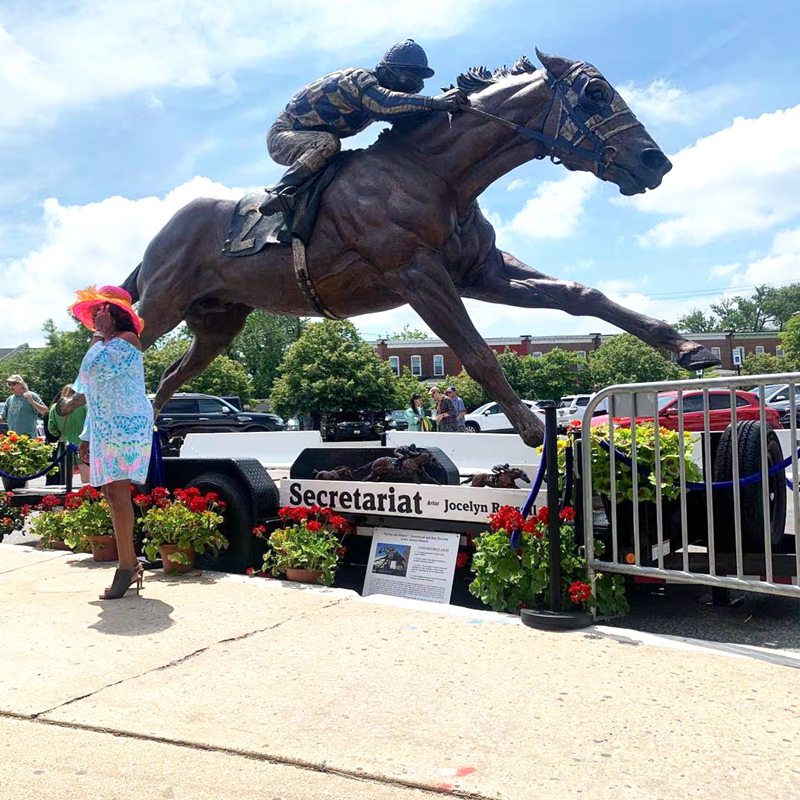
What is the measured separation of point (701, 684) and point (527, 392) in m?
57.1

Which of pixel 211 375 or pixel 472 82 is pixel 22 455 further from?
pixel 211 375

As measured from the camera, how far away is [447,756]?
8.64ft

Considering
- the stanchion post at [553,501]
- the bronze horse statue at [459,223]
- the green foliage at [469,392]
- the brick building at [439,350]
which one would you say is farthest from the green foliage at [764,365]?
the stanchion post at [553,501]

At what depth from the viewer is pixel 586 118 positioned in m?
5.36

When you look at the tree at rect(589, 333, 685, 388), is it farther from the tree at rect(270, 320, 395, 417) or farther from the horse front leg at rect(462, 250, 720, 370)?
the horse front leg at rect(462, 250, 720, 370)

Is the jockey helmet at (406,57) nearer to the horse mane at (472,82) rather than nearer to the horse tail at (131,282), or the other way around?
the horse mane at (472,82)

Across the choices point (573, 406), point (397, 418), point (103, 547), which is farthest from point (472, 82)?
point (397, 418)

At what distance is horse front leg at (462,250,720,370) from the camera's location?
521 cm

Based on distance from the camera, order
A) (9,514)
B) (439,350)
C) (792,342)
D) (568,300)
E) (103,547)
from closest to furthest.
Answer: (568,300) < (103,547) < (9,514) < (792,342) < (439,350)

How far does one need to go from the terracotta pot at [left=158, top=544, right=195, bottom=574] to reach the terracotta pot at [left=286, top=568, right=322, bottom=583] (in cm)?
77

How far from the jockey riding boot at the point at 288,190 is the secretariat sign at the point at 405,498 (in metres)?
1.99

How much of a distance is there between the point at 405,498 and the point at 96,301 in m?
2.30

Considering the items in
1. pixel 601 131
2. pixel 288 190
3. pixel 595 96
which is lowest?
pixel 288 190

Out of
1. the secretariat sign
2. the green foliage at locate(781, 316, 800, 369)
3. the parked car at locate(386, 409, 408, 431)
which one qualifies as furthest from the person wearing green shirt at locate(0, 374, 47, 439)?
the green foliage at locate(781, 316, 800, 369)
